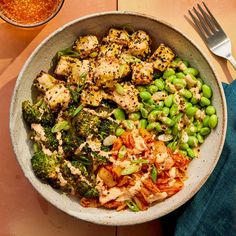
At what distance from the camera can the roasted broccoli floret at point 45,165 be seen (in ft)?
7.56

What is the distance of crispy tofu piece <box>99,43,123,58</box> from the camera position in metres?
2.39

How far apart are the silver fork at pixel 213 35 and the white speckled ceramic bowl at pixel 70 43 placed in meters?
0.23

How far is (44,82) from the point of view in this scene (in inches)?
93.1

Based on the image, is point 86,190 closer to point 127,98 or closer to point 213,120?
point 127,98

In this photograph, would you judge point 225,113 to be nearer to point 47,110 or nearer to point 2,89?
point 47,110

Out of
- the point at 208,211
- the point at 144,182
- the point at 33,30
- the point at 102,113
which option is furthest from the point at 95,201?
the point at 33,30

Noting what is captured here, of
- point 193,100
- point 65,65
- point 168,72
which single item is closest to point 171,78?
point 168,72

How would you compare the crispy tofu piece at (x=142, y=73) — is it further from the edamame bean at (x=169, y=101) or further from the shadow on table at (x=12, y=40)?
the shadow on table at (x=12, y=40)

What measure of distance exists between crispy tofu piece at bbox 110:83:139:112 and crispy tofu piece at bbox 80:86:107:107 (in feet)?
0.20

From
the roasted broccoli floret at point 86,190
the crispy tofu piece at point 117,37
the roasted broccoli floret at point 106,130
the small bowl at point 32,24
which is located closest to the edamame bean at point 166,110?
the roasted broccoli floret at point 106,130

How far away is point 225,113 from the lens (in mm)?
2359

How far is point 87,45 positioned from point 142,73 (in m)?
0.28

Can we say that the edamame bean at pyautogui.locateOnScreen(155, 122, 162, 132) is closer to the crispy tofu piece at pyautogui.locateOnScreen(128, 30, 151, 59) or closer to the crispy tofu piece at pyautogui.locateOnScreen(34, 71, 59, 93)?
the crispy tofu piece at pyautogui.locateOnScreen(128, 30, 151, 59)

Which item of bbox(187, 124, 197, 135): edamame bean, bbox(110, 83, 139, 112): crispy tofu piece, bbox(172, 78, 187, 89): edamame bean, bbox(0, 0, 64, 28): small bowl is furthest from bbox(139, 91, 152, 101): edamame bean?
bbox(0, 0, 64, 28): small bowl
